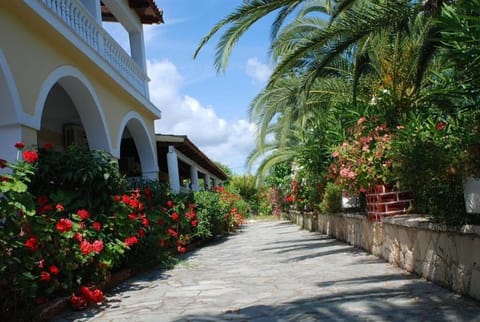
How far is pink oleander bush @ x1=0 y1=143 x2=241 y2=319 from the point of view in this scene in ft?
15.1

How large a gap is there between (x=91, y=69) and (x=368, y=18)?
485 centimetres

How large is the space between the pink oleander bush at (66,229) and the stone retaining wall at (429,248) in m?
3.34

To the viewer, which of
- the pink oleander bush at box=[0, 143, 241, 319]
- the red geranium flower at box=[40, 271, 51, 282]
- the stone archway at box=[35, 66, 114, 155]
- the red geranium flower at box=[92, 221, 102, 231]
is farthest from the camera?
the stone archway at box=[35, 66, 114, 155]

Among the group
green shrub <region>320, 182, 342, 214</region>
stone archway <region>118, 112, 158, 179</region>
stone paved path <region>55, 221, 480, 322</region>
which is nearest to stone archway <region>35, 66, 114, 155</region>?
stone archway <region>118, 112, 158, 179</region>

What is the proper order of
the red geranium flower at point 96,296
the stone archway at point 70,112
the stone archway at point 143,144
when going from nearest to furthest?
the red geranium flower at point 96,296
the stone archway at point 70,112
the stone archway at point 143,144

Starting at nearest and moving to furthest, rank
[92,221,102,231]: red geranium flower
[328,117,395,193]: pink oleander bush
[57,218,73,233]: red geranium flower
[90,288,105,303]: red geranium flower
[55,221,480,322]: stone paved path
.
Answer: [55,221,480,322]: stone paved path < [57,218,73,233]: red geranium flower < [90,288,105,303]: red geranium flower < [92,221,102,231]: red geranium flower < [328,117,395,193]: pink oleander bush

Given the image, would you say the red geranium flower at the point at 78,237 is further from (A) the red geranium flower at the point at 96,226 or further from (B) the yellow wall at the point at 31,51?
(B) the yellow wall at the point at 31,51

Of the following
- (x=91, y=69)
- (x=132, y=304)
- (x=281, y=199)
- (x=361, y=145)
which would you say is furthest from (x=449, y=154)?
(x=281, y=199)

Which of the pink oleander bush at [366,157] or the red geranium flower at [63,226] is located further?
the pink oleander bush at [366,157]

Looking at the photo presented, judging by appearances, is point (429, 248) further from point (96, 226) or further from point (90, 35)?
point (90, 35)

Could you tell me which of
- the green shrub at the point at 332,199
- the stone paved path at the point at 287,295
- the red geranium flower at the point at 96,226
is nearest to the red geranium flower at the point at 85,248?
the red geranium flower at the point at 96,226

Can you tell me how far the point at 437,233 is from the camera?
17.3 feet

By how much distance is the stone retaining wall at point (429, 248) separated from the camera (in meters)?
4.54

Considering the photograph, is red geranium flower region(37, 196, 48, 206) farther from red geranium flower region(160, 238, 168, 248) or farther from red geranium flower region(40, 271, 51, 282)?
red geranium flower region(160, 238, 168, 248)
